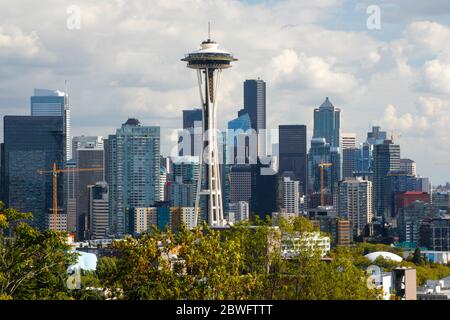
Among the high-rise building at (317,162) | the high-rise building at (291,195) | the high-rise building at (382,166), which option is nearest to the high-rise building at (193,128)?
the high-rise building at (291,195)

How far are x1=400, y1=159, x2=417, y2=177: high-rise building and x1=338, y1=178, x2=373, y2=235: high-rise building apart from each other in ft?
30.7

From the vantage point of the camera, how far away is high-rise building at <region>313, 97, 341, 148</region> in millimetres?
122344

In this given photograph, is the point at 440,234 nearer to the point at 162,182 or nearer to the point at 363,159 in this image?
the point at 162,182

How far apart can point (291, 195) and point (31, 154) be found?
25.5m

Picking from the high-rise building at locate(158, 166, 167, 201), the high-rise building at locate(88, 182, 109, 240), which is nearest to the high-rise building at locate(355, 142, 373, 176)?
the high-rise building at locate(158, 166, 167, 201)

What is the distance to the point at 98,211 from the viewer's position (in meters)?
122

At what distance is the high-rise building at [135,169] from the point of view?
405ft

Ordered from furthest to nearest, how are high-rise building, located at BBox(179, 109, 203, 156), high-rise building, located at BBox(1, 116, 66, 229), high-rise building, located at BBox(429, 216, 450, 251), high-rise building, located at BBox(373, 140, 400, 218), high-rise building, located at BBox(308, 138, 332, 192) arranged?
high-rise building, located at BBox(373, 140, 400, 218)
high-rise building, located at BBox(308, 138, 332, 192)
high-rise building, located at BBox(1, 116, 66, 229)
high-rise building, located at BBox(429, 216, 450, 251)
high-rise building, located at BBox(179, 109, 203, 156)

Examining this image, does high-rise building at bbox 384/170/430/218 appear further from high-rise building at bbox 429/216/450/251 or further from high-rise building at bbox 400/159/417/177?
high-rise building at bbox 429/216/450/251

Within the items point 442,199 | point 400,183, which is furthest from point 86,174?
point 442,199
